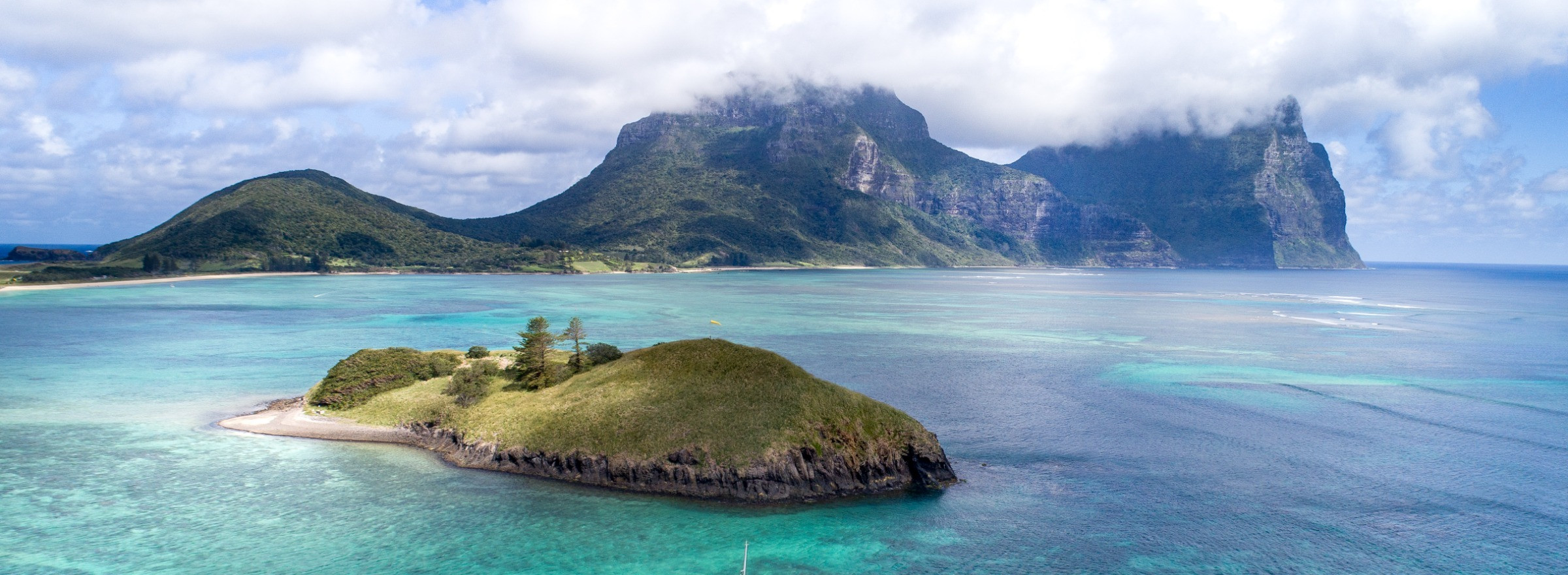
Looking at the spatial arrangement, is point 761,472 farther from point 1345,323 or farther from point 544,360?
point 1345,323

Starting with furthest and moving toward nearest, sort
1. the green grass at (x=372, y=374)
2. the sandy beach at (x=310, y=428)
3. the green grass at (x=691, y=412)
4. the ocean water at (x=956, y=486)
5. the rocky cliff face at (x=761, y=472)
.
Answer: the green grass at (x=372, y=374), the sandy beach at (x=310, y=428), the green grass at (x=691, y=412), the rocky cliff face at (x=761, y=472), the ocean water at (x=956, y=486)

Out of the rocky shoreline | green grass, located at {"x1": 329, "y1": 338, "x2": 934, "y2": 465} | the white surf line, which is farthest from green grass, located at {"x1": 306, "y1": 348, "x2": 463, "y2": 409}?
the white surf line

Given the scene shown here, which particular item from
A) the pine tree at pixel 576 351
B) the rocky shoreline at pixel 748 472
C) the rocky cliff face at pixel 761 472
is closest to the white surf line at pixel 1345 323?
the rocky shoreline at pixel 748 472

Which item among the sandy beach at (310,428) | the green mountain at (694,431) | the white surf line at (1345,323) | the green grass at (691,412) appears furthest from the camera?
the white surf line at (1345,323)

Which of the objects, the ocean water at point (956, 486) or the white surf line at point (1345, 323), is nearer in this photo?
the ocean water at point (956, 486)

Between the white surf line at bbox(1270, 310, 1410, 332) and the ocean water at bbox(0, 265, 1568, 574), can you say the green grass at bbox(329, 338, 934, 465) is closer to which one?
the ocean water at bbox(0, 265, 1568, 574)

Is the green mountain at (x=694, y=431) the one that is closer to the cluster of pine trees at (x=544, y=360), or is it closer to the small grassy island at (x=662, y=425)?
the small grassy island at (x=662, y=425)

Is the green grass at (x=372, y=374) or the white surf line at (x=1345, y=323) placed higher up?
the green grass at (x=372, y=374)
